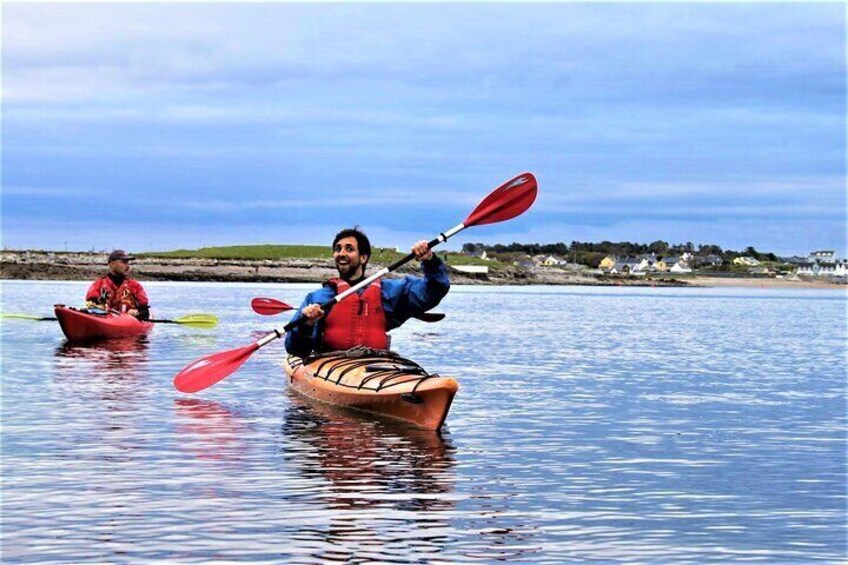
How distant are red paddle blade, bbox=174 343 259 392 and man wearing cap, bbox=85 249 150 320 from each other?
10131 mm

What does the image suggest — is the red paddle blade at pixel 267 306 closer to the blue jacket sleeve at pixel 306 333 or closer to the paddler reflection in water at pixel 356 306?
the blue jacket sleeve at pixel 306 333

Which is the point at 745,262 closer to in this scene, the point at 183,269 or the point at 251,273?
the point at 251,273

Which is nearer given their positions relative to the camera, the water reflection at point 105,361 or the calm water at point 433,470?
the calm water at point 433,470

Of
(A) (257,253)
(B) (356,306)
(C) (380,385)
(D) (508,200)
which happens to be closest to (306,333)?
(B) (356,306)

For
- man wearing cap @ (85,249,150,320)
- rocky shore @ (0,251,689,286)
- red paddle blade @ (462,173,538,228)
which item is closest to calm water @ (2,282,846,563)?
red paddle blade @ (462,173,538,228)

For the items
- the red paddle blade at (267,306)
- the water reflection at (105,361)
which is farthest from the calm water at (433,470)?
the red paddle blade at (267,306)

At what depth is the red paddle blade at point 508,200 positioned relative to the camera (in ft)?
47.2

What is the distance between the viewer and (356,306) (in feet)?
46.8

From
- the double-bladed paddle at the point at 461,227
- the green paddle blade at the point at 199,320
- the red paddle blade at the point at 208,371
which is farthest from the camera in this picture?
the green paddle blade at the point at 199,320

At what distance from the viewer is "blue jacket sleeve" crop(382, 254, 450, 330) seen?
522 inches

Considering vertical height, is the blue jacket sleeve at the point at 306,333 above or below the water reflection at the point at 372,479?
above

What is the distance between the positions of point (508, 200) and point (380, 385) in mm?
2801

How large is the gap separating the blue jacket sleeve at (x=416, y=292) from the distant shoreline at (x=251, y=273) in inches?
2639

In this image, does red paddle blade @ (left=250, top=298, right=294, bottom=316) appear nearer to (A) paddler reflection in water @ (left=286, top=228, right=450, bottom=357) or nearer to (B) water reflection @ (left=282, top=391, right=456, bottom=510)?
(A) paddler reflection in water @ (left=286, top=228, right=450, bottom=357)
